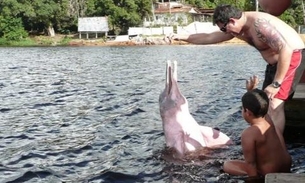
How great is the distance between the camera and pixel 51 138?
32.1 ft

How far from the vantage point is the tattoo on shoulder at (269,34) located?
6438 millimetres

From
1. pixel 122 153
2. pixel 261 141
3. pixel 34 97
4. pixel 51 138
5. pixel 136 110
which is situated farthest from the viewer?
pixel 34 97

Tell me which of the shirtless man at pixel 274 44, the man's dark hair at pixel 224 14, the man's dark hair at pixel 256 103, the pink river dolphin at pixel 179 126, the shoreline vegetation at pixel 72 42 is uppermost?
the man's dark hair at pixel 224 14

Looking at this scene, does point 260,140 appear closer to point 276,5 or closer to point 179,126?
point 179,126

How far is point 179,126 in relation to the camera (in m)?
7.78

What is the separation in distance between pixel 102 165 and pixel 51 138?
2516 mm

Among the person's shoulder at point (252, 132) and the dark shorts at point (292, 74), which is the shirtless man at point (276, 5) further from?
the person's shoulder at point (252, 132)

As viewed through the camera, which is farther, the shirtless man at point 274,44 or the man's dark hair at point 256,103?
the shirtless man at point 274,44

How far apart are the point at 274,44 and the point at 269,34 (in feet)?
0.53

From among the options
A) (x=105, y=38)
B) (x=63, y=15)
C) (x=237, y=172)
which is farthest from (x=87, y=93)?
(x=63, y=15)

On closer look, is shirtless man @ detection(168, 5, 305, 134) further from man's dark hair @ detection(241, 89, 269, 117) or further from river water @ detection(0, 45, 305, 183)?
river water @ detection(0, 45, 305, 183)

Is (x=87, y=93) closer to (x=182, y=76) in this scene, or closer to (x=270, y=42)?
(x=182, y=76)

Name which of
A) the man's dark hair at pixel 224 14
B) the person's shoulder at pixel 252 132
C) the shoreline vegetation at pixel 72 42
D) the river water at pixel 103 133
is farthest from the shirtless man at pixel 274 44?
the shoreline vegetation at pixel 72 42

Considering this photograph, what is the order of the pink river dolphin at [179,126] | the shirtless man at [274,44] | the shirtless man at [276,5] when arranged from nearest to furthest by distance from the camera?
the shirtless man at [274,44]
the shirtless man at [276,5]
the pink river dolphin at [179,126]
